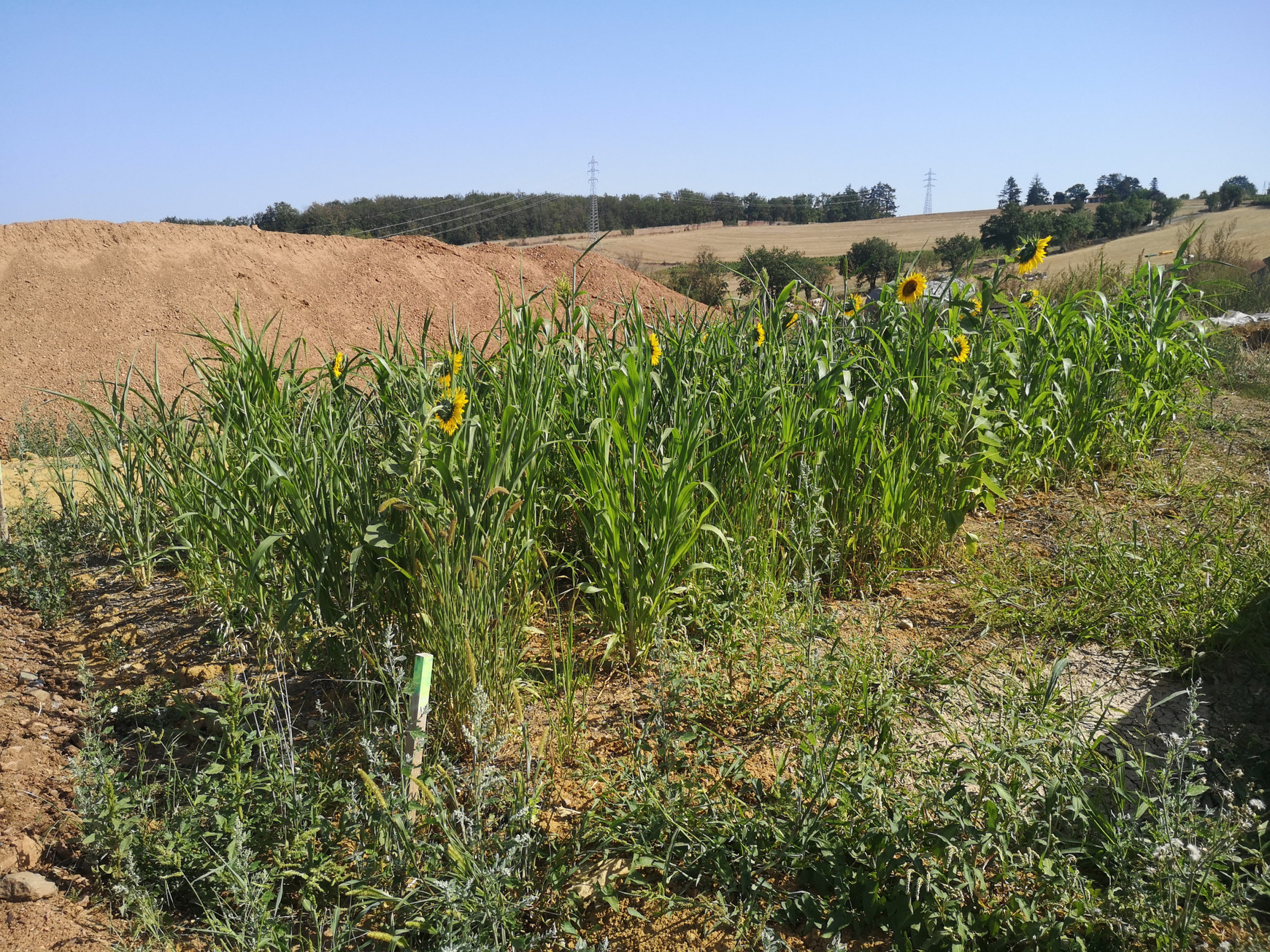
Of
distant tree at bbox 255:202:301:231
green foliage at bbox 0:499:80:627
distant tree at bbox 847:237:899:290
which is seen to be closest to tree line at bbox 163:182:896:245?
distant tree at bbox 255:202:301:231

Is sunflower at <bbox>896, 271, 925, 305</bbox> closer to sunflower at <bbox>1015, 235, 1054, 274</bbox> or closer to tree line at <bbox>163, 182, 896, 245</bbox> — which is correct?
sunflower at <bbox>1015, 235, 1054, 274</bbox>

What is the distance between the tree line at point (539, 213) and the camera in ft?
111

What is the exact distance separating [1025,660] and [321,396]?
231 cm

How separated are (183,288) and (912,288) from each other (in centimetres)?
900

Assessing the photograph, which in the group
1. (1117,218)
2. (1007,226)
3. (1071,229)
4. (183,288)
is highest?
(1117,218)

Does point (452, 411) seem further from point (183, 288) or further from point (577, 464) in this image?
point (183, 288)

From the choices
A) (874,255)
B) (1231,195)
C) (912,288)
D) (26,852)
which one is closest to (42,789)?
(26,852)

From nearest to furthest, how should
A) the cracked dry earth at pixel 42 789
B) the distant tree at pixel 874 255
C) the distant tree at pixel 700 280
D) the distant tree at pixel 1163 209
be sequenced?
1. the cracked dry earth at pixel 42 789
2. the distant tree at pixel 700 280
3. the distant tree at pixel 874 255
4. the distant tree at pixel 1163 209

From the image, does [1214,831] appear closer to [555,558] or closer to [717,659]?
[717,659]

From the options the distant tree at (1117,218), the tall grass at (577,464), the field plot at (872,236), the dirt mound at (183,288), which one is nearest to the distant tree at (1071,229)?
the distant tree at (1117,218)

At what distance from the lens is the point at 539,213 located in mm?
39562

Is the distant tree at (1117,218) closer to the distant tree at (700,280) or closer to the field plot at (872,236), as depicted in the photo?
the field plot at (872,236)

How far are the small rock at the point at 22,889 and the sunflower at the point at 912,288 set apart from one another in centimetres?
342

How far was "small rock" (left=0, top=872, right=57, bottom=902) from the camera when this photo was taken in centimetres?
167
